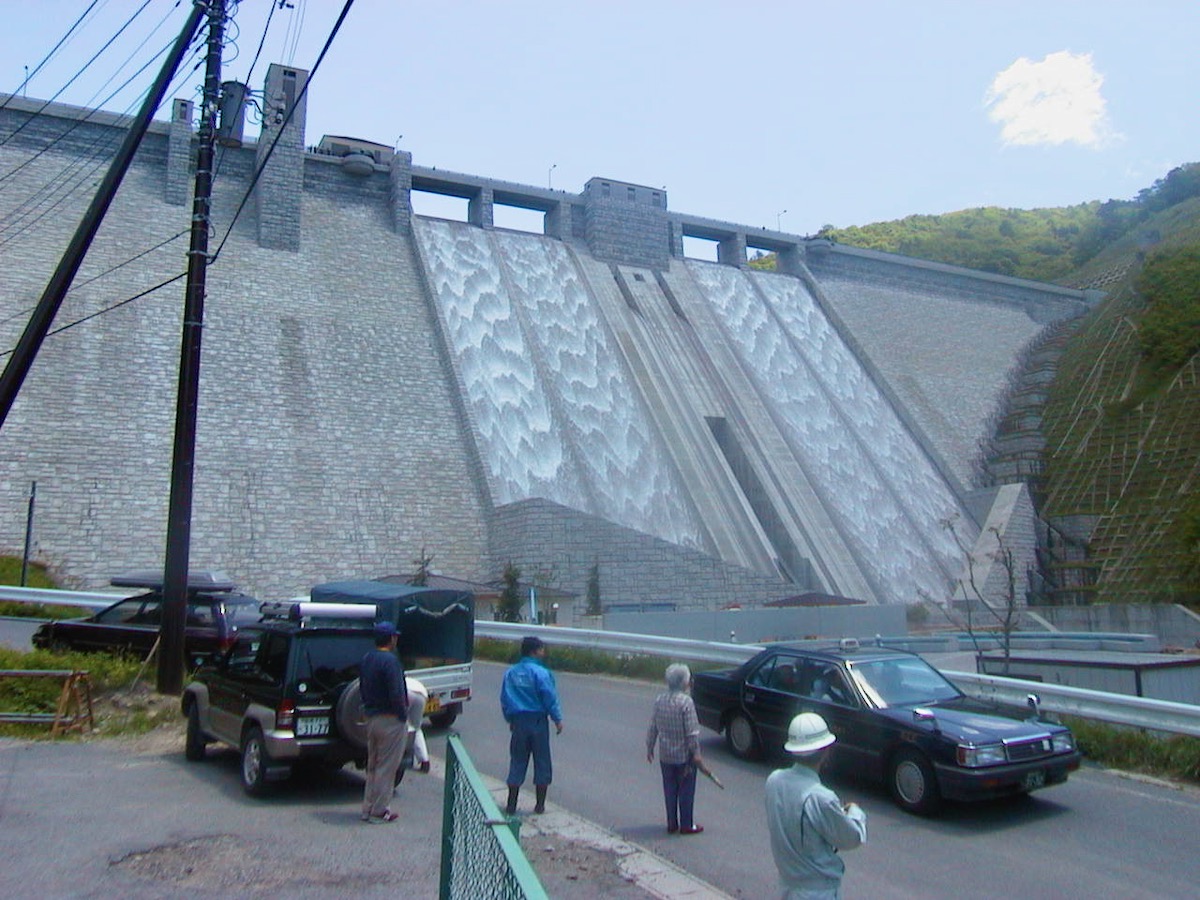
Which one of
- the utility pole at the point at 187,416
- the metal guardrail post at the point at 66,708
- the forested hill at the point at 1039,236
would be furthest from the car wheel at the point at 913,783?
the forested hill at the point at 1039,236

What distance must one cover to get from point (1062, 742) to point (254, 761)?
251 inches

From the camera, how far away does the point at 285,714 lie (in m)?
7.84

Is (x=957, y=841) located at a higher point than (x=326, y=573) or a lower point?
lower

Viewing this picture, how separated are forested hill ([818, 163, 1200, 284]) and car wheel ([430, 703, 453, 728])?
57.7 metres

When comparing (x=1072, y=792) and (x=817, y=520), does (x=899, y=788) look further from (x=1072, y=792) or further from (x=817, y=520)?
(x=817, y=520)

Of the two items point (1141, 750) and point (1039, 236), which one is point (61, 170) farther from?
point (1039, 236)

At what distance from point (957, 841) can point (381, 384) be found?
76.3ft

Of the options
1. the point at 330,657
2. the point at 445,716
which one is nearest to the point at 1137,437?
the point at 445,716

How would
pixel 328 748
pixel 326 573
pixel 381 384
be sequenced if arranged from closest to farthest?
pixel 328 748 < pixel 326 573 < pixel 381 384

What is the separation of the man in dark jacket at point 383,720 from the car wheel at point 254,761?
1053 millimetres

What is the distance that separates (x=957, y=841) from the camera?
717 cm

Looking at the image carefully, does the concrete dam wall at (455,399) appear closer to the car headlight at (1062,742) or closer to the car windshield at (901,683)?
the car windshield at (901,683)

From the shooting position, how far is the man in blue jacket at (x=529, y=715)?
7.46 meters

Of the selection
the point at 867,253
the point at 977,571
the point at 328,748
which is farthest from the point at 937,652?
the point at 867,253
